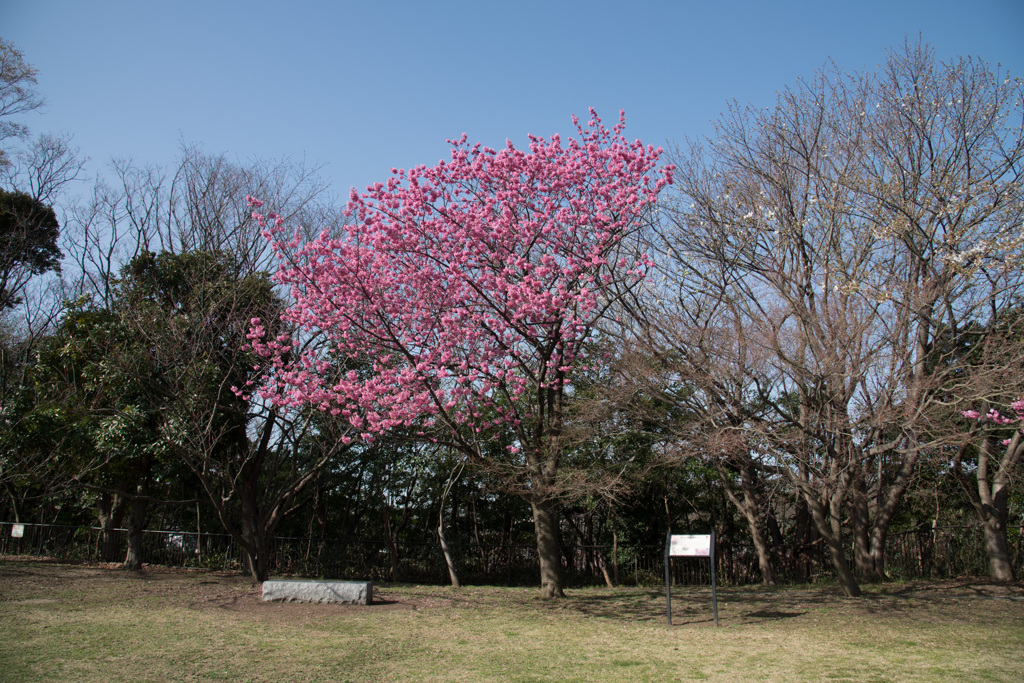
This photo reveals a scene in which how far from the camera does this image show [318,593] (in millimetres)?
8695

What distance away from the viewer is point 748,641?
6.50 m

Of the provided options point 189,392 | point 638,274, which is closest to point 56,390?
point 189,392

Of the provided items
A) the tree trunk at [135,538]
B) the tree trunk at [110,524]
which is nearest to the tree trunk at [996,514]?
the tree trunk at [135,538]

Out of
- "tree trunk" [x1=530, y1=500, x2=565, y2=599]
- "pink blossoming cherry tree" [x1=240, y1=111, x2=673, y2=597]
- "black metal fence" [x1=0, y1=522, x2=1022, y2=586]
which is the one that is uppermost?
"pink blossoming cherry tree" [x1=240, y1=111, x2=673, y2=597]

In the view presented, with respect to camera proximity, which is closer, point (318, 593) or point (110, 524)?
point (318, 593)

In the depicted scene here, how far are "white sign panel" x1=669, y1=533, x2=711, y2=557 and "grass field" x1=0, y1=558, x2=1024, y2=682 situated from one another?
33.9 inches

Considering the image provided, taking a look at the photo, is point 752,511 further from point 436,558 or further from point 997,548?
point 436,558

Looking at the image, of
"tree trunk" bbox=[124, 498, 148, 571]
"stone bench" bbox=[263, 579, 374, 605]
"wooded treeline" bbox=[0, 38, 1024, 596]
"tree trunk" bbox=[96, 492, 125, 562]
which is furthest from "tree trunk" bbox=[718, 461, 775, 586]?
"tree trunk" bbox=[96, 492, 125, 562]

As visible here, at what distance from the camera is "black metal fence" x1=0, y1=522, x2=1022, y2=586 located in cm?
1414

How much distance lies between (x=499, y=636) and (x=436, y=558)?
27.3ft

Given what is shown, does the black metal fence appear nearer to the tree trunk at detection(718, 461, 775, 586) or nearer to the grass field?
the tree trunk at detection(718, 461, 775, 586)

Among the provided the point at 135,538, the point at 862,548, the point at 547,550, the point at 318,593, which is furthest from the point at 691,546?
the point at 135,538

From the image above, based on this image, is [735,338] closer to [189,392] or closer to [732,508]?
[732,508]

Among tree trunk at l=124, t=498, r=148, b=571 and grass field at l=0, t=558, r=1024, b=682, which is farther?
tree trunk at l=124, t=498, r=148, b=571
